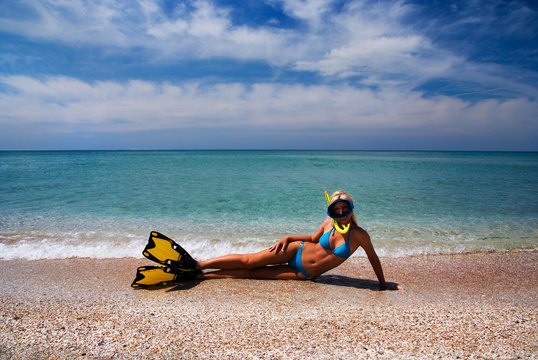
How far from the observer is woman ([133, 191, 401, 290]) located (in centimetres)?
398

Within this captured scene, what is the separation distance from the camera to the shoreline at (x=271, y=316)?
8.91 feet

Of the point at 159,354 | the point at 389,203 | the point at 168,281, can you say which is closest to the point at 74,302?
the point at 168,281

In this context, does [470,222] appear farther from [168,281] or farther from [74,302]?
[74,302]

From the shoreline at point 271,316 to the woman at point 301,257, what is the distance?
0.18 meters

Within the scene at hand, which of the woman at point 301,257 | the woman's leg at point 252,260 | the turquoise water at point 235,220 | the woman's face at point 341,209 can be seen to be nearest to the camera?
the woman's face at point 341,209

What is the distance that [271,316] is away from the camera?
3379 mm

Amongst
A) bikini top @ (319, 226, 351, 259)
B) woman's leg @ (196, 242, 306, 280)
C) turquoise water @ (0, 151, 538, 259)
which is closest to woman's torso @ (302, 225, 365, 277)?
bikini top @ (319, 226, 351, 259)

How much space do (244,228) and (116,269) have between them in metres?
3.60

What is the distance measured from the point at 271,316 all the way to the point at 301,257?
1203 millimetres

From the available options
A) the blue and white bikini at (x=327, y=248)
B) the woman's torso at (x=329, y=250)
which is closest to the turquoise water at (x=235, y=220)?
the blue and white bikini at (x=327, y=248)

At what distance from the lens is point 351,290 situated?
429 centimetres

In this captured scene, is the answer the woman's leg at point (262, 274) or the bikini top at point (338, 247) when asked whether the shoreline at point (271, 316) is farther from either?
the bikini top at point (338, 247)

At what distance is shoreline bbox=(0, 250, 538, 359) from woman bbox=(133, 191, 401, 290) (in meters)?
0.18

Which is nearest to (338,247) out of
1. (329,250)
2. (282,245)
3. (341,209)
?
(329,250)
